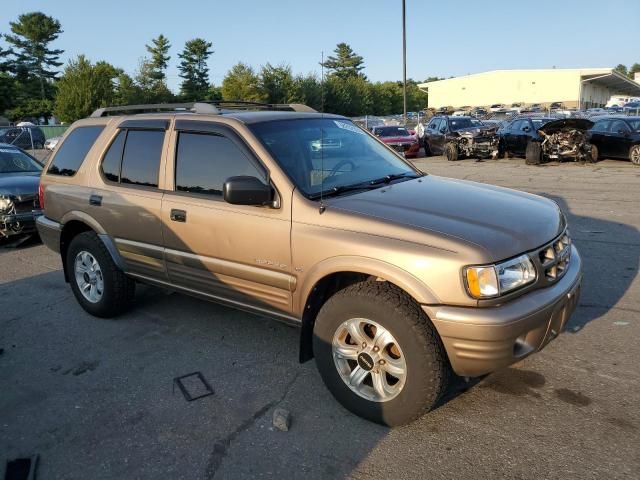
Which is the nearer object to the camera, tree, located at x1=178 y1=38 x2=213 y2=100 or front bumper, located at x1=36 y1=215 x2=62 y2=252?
front bumper, located at x1=36 y1=215 x2=62 y2=252

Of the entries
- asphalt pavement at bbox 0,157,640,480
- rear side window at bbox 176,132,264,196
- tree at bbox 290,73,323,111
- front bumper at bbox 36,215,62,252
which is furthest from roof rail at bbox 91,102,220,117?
tree at bbox 290,73,323,111

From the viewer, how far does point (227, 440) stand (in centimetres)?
301

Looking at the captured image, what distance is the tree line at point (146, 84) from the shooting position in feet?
163

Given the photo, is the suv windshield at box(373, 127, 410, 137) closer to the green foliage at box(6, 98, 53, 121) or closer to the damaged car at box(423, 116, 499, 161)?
the damaged car at box(423, 116, 499, 161)

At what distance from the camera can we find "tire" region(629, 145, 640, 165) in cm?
1585

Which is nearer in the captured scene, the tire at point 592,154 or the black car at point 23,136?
the tire at point 592,154

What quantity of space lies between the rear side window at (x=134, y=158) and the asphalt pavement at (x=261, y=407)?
1.32 metres

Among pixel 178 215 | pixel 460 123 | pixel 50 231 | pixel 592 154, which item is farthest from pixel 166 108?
pixel 460 123

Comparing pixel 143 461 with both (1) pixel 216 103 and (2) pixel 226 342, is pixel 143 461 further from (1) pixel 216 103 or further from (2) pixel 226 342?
(1) pixel 216 103

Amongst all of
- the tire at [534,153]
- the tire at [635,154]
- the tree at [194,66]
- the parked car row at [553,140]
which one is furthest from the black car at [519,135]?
the tree at [194,66]

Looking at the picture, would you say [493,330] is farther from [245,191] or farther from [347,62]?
[347,62]

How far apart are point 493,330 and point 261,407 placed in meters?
1.54

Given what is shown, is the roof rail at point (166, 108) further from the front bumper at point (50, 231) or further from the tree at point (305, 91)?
the tree at point (305, 91)

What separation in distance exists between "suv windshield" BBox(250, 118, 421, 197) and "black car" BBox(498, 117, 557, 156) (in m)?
15.5
